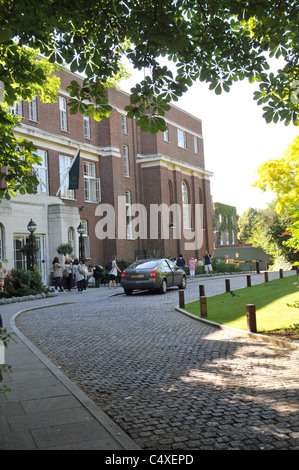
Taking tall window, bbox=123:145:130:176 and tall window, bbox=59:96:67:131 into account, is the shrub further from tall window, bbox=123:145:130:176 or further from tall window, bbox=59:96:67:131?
tall window, bbox=123:145:130:176

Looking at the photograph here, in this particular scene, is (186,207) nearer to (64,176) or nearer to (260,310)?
(64,176)

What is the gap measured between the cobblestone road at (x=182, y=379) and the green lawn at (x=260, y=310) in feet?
2.81

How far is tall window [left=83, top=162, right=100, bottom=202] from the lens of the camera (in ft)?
112

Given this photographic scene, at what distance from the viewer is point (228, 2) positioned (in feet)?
20.9

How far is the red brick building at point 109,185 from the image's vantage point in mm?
27656

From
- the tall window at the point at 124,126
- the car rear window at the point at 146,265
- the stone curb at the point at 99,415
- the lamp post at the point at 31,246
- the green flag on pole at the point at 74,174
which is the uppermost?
the tall window at the point at 124,126

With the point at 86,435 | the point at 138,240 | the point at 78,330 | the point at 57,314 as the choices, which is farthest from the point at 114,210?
the point at 86,435

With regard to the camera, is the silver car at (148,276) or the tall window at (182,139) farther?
the tall window at (182,139)

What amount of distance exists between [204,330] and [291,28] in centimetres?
651

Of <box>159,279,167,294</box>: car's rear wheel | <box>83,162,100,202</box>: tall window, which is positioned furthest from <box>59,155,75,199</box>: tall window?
<box>159,279,167,294</box>: car's rear wheel

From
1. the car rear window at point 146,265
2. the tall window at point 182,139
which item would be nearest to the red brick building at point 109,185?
the tall window at point 182,139

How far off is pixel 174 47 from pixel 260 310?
825 cm

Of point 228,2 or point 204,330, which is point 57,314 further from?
point 228,2

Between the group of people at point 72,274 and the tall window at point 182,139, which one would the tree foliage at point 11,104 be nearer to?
the group of people at point 72,274
